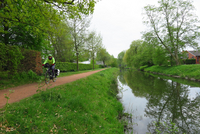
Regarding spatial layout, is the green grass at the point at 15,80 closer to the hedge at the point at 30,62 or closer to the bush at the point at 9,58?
the bush at the point at 9,58

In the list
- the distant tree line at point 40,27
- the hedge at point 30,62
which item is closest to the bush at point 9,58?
the distant tree line at point 40,27

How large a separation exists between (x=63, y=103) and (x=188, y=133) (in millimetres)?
4660

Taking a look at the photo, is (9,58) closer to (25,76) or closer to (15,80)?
(15,80)

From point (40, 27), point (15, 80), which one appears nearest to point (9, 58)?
point (15, 80)

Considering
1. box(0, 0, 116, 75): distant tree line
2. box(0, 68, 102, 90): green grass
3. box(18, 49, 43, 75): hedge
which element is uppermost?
box(0, 0, 116, 75): distant tree line

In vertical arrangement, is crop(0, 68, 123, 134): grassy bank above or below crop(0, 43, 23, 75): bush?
below

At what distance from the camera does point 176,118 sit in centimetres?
445

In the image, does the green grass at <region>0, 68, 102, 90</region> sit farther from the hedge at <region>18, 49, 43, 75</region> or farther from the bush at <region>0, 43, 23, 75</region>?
the hedge at <region>18, 49, 43, 75</region>

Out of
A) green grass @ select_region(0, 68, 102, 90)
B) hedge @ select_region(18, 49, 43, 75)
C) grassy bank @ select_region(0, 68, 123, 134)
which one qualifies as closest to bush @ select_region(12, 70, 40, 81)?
green grass @ select_region(0, 68, 102, 90)

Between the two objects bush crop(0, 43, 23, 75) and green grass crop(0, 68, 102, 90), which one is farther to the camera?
green grass crop(0, 68, 102, 90)

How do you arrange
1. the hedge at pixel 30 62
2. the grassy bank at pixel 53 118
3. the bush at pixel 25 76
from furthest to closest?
the hedge at pixel 30 62 → the bush at pixel 25 76 → the grassy bank at pixel 53 118

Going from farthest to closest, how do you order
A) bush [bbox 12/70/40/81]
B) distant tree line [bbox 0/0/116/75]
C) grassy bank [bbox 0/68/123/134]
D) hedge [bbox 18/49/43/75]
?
hedge [bbox 18/49/43/75], bush [bbox 12/70/40/81], distant tree line [bbox 0/0/116/75], grassy bank [bbox 0/68/123/134]

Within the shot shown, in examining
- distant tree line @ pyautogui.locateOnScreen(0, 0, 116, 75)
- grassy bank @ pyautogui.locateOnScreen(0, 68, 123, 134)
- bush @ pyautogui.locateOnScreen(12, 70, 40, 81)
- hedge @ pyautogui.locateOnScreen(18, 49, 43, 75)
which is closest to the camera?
grassy bank @ pyautogui.locateOnScreen(0, 68, 123, 134)

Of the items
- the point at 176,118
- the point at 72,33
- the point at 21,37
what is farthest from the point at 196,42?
the point at 21,37
